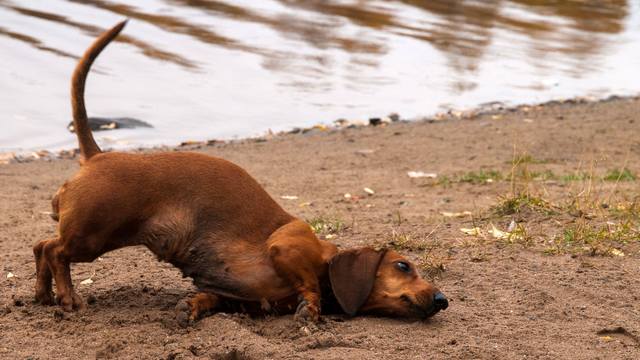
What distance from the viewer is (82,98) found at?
4.61 metres

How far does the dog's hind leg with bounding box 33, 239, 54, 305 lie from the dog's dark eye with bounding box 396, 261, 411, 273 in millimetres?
1500

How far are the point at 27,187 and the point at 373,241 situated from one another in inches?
132

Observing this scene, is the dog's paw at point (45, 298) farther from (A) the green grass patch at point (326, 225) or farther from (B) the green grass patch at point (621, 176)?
(B) the green grass patch at point (621, 176)

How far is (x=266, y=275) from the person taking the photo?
4266mm

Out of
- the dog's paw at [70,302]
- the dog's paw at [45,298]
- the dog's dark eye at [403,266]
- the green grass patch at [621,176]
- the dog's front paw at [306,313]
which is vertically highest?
the dog's dark eye at [403,266]

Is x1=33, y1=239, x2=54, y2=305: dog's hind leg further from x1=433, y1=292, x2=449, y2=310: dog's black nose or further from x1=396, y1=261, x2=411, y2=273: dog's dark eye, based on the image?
x1=433, y1=292, x2=449, y2=310: dog's black nose

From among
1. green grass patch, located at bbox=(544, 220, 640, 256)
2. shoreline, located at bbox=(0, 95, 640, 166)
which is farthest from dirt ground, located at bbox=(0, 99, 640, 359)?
shoreline, located at bbox=(0, 95, 640, 166)

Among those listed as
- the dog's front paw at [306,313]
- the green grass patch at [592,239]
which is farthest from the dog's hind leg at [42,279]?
the green grass patch at [592,239]

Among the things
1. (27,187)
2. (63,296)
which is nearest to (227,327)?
(63,296)

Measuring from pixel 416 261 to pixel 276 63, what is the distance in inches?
328

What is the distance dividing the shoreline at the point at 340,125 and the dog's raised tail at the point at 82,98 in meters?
4.69

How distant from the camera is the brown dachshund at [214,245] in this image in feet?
13.9

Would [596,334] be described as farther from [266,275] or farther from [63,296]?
[63,296]

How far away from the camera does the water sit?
36.0 feet
